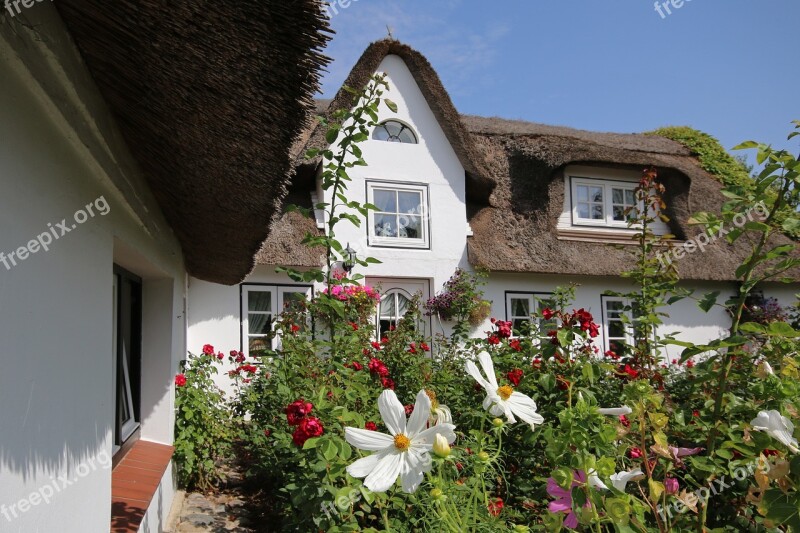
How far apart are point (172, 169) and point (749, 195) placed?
217 centimetres

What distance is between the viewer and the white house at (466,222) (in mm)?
→ 8727

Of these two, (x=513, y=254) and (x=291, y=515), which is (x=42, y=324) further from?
(x=513, y=254)

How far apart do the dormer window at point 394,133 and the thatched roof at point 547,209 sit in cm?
174

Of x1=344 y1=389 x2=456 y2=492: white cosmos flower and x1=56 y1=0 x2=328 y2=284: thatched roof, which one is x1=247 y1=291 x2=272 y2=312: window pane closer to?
x1=56 y1=0 x2=328 y2=284: thatched roof

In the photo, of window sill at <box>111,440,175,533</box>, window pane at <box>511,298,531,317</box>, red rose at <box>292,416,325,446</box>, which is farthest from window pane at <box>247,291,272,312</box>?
red rose at <box>292,416,325,446</box>

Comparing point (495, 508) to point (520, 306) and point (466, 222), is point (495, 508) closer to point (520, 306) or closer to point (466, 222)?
point (466, 222)

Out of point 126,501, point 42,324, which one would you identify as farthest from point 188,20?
point 126,501

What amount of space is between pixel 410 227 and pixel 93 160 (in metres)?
7.93

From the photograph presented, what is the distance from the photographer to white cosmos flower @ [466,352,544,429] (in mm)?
1362

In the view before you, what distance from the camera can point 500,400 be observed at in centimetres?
137

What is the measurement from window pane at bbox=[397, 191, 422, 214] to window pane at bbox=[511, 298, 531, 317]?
2.33 meters

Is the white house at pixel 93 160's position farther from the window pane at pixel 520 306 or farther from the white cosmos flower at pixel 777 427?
the window pane at pixel 520 306

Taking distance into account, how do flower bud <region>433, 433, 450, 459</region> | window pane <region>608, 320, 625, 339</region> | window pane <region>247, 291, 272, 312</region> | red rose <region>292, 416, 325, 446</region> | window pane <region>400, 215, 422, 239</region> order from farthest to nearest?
window pane <region>608, 320, 625, 339</region> → window pane <region>400, 215, 422, 239</region> → window pane <region>247, 291, 272, 312</region> → red rose <region>292, 416, 325, 446</region> → flower bud <region>433, 433, 450, 459</region>

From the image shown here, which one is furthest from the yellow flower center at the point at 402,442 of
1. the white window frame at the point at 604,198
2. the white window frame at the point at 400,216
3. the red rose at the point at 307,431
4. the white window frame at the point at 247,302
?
the white window frame at the point at 604,198
